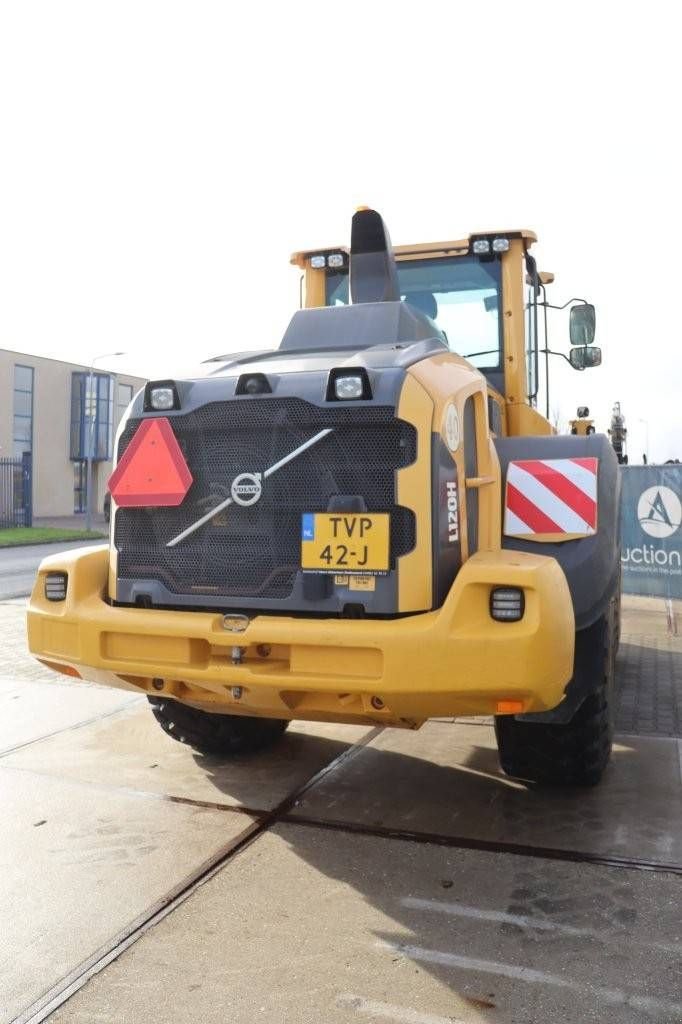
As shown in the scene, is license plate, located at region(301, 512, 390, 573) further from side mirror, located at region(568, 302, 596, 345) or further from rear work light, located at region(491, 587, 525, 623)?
side mirror, located at region(568, 302, 596, 345)

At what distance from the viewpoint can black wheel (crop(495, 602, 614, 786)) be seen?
385 centimetres

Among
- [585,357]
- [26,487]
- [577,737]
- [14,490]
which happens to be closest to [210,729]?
Answer: [577,737]

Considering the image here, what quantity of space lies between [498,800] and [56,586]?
2.28 m

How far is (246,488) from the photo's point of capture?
3.58m

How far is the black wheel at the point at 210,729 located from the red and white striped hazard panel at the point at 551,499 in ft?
6.23

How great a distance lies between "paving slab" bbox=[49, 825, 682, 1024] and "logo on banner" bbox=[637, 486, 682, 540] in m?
7.84

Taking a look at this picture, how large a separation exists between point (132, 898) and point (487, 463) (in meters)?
2.23

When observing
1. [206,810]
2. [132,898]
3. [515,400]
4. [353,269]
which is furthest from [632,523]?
[132,898]

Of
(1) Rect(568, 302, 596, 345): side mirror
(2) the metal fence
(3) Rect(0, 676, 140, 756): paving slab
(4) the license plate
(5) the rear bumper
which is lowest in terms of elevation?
(3) Rect(0, 676, 140, 756): paving slab

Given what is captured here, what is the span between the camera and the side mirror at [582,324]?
18.9ft

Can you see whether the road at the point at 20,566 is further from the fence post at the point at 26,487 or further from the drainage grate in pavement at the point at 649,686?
the drainage grate in pavement at the point at 649,686

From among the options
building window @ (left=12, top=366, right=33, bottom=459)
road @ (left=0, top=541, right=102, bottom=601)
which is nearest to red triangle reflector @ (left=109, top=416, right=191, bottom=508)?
road @ (left=0, top=541, right=102, bottom=601)

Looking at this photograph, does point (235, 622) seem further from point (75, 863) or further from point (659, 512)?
point (659, 512)

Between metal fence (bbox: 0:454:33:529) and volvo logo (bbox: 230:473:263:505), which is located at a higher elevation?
metal fence (bbox: 0:454:33:529)
